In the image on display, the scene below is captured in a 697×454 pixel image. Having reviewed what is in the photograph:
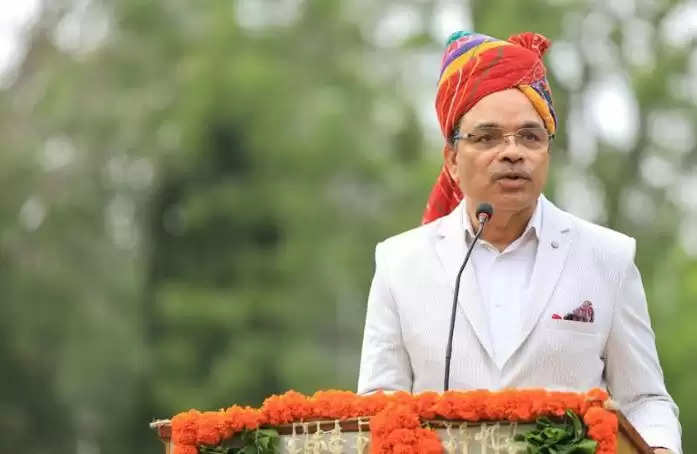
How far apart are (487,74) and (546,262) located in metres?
0.64

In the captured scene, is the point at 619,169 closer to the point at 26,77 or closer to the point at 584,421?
the point at 26,77

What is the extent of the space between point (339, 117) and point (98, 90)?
3974 millimetres

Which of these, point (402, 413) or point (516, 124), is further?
point (516, 124)

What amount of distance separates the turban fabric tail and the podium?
52.6 inches

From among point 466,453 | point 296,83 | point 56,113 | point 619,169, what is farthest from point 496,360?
point 296,83

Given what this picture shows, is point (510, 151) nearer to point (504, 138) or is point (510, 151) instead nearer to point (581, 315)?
point (504, 138)

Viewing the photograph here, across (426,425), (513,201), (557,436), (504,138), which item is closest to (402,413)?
(426,425)

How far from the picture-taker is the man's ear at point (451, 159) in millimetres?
6133

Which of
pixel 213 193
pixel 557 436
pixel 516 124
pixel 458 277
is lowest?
pixel 557 436

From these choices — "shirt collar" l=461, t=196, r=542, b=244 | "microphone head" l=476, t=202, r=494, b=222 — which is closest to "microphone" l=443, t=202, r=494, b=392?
"microphone head" l=476, t=202, r=494, b=222

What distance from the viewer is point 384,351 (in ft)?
19.6

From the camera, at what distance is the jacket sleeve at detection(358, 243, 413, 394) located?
5.92m

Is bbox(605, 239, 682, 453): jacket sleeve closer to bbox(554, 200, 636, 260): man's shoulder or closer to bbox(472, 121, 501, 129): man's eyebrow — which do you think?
bbox(554, 200, 636, 260): man's shoulder

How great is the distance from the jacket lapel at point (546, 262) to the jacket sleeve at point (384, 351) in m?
0.43
